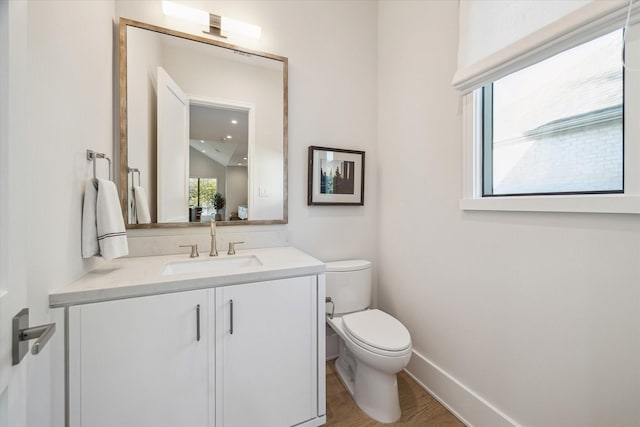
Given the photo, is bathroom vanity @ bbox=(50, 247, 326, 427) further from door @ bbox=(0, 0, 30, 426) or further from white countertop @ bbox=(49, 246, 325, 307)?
door @ bbox=(0, 0, 30, 426)

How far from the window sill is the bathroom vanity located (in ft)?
2.91

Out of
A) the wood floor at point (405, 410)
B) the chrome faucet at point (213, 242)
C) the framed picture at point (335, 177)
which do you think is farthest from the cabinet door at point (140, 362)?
the framed picture at point (335, 177)

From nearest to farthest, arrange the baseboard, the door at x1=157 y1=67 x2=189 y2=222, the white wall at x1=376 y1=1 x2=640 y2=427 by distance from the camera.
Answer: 1. the white wall at x1=376 y1=1 x2=640 y2=427
2. the baseboard
3. the door at x1=157 y1=67 x2=189 y2=222

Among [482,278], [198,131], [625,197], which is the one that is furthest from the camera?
[198,131]

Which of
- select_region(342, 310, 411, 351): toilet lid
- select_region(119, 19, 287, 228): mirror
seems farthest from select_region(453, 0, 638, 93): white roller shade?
select_region(342, 310, 411, 351): toilet lid

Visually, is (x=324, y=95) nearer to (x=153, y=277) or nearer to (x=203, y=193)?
(x=203, y=193)

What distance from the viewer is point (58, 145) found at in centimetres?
90

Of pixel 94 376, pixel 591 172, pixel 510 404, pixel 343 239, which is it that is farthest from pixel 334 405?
pixel 591 172

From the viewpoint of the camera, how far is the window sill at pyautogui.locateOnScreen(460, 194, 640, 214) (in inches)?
33.2

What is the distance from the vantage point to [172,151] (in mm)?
1502

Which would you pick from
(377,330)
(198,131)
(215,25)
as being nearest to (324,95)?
(215,25)

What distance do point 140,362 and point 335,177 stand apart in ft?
4.86

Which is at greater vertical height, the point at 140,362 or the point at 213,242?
the point at 213,242

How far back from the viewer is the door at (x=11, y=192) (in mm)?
461
